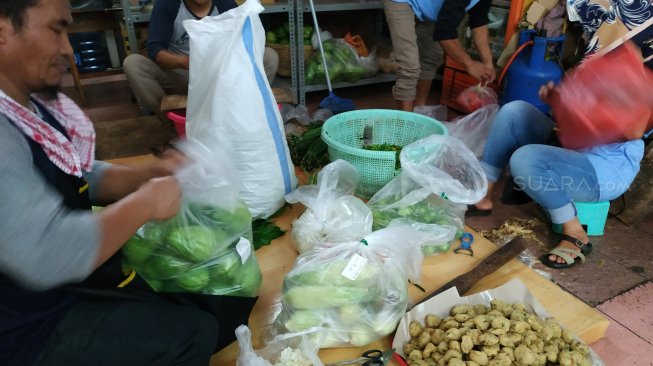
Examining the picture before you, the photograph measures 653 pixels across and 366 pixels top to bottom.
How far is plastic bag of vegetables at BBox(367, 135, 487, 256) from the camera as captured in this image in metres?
1.47

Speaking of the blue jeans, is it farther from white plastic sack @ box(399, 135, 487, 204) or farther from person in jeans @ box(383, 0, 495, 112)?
person in jeans @ box(383, 0, 495, 112)

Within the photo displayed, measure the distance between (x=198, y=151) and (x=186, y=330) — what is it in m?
0.41

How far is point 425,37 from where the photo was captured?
2.62 metres

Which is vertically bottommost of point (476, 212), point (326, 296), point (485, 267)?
point (476, 212)

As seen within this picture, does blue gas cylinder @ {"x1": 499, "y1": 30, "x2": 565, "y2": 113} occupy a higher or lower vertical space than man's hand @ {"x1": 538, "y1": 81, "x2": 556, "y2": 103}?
lower

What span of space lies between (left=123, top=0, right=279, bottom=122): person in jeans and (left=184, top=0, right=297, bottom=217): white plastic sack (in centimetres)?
75

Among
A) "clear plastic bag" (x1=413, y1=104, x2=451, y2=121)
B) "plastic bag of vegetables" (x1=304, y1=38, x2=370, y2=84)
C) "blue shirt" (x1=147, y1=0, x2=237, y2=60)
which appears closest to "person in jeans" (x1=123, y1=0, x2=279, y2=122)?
"blue shirt" (x1=147, y1=0, x2=237, y2=60)

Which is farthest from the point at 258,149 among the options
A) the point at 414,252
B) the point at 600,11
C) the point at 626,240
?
the point at 600,11

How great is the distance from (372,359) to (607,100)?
3.37 feet

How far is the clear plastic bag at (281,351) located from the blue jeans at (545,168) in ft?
3.38

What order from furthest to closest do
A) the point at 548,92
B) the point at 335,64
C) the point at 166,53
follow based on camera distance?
the point at 335,64, the point at 166,53, the point at 548,92

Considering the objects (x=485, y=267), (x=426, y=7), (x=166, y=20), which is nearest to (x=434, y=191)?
(x=485, y=267)

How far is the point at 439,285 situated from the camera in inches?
53.4

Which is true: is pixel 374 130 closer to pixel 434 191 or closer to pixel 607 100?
pixel 434 191
